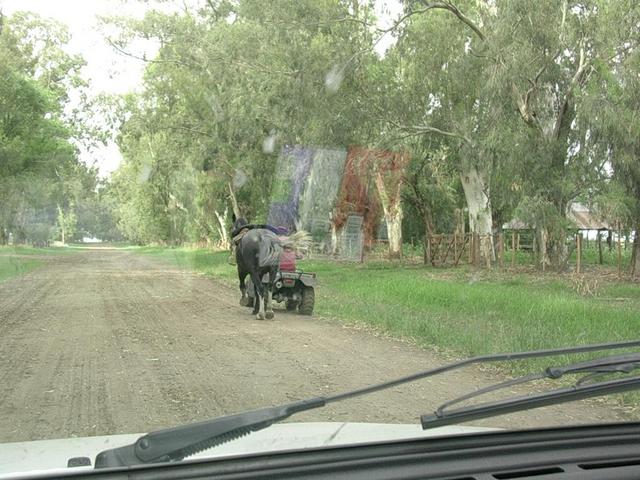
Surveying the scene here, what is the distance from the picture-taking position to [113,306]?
14438 mm

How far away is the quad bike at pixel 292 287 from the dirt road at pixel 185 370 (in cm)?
38

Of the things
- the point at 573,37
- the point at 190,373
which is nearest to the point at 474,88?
the point at 573,37

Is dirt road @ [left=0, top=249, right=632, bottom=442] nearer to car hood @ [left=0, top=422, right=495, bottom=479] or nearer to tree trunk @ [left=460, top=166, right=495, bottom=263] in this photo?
car hood @ [left=0, top=422, right=495, bottom=479]

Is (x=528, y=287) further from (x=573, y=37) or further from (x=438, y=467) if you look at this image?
(x=438, y=467)

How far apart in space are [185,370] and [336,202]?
20917 millimetres

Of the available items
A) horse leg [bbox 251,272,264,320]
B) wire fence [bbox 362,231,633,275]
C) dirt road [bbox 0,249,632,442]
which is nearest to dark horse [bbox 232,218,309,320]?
horse leg [bbox 251,272,264,320]

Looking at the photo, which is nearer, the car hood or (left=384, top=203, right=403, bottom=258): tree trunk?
the car hood

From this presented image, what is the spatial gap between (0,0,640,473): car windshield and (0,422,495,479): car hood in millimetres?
61

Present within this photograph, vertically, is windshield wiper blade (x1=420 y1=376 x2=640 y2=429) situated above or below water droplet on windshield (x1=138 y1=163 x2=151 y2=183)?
below

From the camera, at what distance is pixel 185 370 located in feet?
25.2

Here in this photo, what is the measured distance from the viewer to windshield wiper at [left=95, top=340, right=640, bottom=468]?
231 centimetres

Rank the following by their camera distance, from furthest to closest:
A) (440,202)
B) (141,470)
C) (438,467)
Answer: (440,202) → (438,467) → (141,470)

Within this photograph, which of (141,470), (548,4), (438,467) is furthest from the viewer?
(548,4)

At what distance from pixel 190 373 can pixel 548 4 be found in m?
13.4
